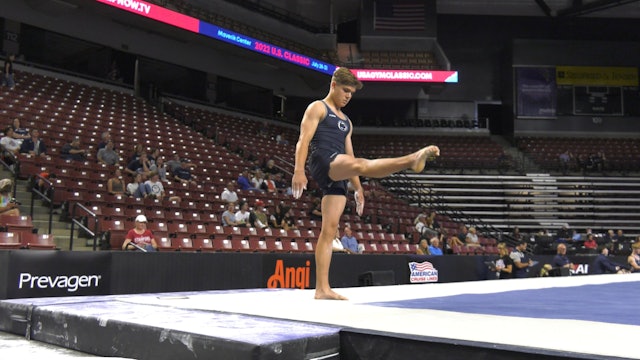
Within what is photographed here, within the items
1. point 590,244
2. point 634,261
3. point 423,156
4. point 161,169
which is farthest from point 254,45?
point 423,156

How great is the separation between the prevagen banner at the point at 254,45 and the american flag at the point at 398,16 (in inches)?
141

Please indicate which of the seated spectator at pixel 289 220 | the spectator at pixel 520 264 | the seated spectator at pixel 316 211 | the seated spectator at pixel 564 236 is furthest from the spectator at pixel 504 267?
the seated spectator at pixel 564 236

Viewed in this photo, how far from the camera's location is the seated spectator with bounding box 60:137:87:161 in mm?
11344

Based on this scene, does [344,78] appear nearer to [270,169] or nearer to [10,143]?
[10,143]

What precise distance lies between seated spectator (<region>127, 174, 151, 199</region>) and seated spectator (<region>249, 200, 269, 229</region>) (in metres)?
2.17

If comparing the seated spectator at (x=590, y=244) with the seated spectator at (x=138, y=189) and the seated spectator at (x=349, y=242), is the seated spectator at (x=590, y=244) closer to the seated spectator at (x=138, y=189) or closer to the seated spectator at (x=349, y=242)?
the seated spectator at (x=349, y=242)

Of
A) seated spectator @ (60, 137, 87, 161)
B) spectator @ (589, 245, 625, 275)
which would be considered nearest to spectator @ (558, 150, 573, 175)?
spectator @ (589, 245, 625, 275)

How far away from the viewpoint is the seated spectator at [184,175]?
12906 mm

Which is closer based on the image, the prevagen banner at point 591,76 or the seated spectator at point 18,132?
the seated spectator at point 18,132

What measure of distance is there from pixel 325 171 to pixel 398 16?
951 inches

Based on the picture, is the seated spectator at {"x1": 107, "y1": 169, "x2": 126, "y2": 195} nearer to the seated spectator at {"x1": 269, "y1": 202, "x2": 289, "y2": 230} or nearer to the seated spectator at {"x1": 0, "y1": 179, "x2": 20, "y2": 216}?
the seated spectator at {"x1": 0, "y1": 179, "x2": 20, "y2": 216}

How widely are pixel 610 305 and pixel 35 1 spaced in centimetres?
1770

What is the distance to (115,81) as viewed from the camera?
1939 cm

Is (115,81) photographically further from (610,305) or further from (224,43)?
(610,305)
